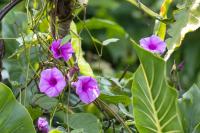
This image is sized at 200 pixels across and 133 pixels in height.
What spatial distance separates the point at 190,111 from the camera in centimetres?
100

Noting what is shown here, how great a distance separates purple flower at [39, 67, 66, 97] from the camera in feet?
3.35

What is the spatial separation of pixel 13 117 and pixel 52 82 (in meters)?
0.11

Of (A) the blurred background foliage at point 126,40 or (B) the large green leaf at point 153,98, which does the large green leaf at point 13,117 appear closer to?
(B) the large green leaf at point 153,98

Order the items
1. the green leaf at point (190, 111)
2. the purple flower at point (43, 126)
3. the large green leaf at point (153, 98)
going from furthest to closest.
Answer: the purple flower at point (43, 126) → the green leaf at point (190, 111) → the large green leaf at point (153, 98)

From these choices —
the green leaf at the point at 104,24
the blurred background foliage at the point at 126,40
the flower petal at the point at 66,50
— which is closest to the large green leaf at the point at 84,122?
the flower petal at the point at 66,50

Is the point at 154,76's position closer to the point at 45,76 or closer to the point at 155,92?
the point at 155,92

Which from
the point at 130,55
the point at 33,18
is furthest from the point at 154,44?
the point at 130,55

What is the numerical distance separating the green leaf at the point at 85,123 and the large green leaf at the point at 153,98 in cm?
13

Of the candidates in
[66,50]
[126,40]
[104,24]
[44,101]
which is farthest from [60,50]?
[126,40]

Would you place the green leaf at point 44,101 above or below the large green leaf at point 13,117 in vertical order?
below

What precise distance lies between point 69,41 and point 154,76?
0.93 feet

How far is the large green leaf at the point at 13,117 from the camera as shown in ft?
3.05

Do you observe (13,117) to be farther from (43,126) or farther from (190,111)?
(190,111)

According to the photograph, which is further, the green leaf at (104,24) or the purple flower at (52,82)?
the green leaf at (104,24)
